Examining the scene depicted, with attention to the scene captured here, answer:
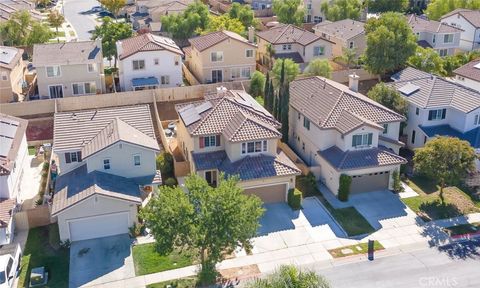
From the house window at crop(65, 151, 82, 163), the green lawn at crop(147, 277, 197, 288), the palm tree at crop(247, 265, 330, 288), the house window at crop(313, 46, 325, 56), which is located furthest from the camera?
the house window at crop(313, 46, 325, 56)

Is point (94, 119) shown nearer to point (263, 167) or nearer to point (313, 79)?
point (263, 167)

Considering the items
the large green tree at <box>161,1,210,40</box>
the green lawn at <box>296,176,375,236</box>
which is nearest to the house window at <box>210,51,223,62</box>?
the large green tree at <box>161,1,210,40</box>

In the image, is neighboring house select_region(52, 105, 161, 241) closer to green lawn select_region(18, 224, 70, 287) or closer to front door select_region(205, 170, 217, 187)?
green lawn select_region(18, 224, 70, 287)

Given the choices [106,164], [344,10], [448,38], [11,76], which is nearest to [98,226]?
[106,164]

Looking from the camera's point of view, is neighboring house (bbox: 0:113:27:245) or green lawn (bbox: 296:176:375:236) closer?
neighboring house (bbox: 0:113:27:245)

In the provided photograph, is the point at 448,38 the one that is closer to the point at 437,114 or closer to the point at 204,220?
the point at 437,114
